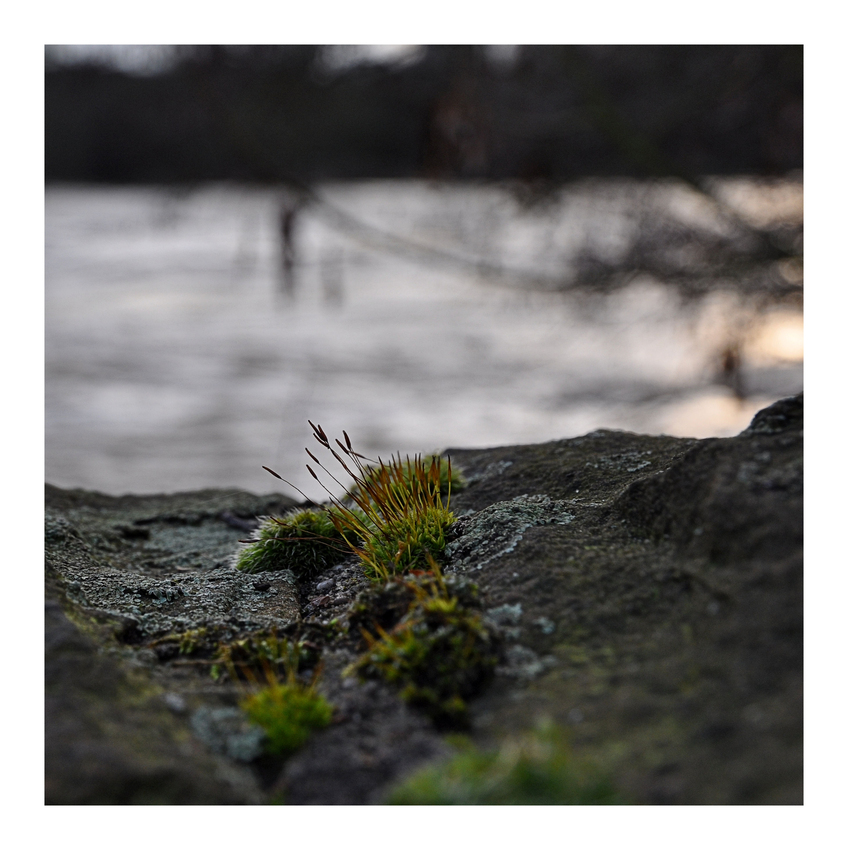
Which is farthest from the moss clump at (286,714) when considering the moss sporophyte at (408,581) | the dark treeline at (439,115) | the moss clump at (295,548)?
the dark treeline at (439,115)

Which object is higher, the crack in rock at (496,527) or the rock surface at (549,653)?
the crack in rock at (496,527)

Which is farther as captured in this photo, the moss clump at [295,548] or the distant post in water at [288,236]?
the distant post in water at [288,236]

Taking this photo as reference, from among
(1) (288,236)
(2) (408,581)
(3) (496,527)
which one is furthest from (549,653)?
(1) (288,236)

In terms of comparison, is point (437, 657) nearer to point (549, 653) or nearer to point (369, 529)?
point (549, 653)

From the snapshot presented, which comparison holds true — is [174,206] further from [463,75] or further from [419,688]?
[419,688]

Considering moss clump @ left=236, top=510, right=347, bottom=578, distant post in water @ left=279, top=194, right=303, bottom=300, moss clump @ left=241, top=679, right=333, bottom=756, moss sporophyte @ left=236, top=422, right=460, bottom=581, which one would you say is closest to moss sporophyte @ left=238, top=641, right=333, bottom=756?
moss clump @ left=241, top=679, right=333, bottom=756

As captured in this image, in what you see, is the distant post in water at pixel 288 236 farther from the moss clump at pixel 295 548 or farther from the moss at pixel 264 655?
the moss at pixel 264 655

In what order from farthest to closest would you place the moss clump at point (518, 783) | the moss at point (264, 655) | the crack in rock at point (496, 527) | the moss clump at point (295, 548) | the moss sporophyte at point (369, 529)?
the moss clump at point (295, 548), the moss sporophyte at point (369, 529), the crack in rock at point (496, 527), the moss at point (264, 655), the moss clump at point (518, 783)
